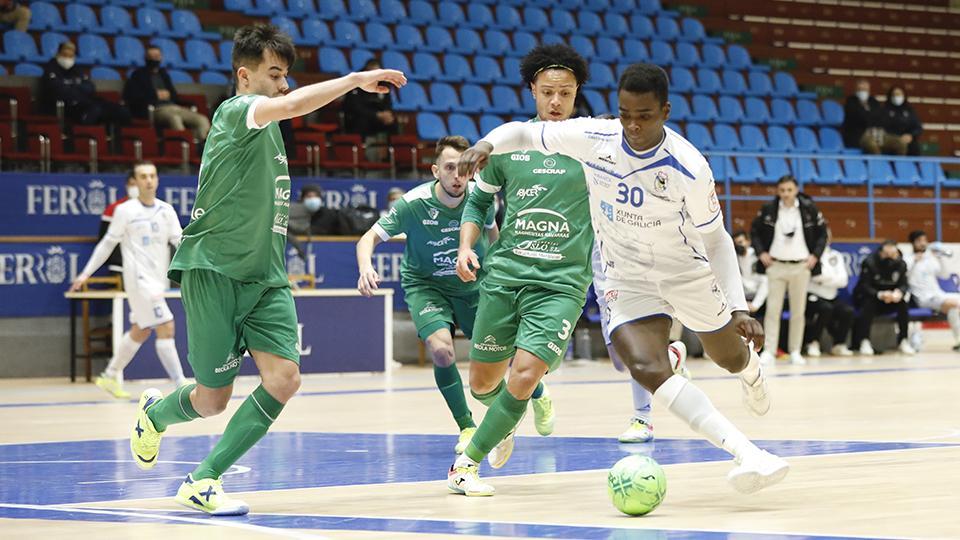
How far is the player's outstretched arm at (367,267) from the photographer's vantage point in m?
6.56

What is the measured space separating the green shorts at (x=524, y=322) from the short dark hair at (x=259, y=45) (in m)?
1.62

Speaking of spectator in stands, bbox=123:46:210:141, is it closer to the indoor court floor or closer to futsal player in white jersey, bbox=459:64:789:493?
the indoor court floor

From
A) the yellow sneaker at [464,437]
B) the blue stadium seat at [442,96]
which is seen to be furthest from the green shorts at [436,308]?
the blue stadium seat at [442,96]

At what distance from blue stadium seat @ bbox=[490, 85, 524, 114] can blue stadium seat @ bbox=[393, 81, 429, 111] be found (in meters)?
1.25

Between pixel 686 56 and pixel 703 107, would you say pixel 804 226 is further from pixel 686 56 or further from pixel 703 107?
pixel 686 56

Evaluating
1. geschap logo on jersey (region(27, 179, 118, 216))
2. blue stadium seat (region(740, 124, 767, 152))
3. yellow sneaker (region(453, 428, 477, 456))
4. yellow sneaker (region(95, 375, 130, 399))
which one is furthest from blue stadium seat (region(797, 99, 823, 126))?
yellow sneaker (region(453, 428, 477, 456))

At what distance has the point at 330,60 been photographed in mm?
20672

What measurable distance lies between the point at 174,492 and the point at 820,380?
9.03 m

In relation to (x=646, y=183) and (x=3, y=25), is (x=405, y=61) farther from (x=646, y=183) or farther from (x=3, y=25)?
(x=646, y=183)

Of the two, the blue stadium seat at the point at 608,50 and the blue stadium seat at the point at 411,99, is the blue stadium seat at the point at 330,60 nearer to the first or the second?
the blue stadium seat at the point at 411,99

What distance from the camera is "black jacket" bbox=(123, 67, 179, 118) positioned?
677 inches

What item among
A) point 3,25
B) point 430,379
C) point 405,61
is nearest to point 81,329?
point 430,379

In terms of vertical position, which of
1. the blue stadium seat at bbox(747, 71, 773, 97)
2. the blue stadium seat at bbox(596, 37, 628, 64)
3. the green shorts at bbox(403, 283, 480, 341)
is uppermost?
the blue stadium seat at bbox(596, 37, 628, 64)

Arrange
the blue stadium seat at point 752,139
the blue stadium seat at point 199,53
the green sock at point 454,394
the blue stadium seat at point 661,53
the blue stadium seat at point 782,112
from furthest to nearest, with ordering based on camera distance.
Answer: the blue stadium seat at point 782,112 < the blue stadium seat at point 661,53 < the blue stadium seat at point 752,139 < the blue stadium seat at point 199,53 < the green sock at point 454,394
